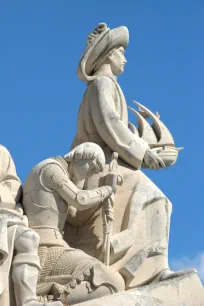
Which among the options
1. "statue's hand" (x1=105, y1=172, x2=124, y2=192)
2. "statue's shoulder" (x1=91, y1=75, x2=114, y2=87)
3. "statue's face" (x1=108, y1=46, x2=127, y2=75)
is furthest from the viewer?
"statue's face" (x1=108, y1=46, x2=127, y2=75)

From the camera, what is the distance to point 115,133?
10.6 m

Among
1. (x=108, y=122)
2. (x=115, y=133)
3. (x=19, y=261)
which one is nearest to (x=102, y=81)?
(x=108, y=122)

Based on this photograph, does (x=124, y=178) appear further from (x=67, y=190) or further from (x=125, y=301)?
(x=125, y=301)

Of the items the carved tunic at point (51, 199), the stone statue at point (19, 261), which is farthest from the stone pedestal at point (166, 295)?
the carved tunic at point (51, 199)

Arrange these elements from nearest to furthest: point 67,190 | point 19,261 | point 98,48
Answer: point 19,261 → point 67,190 → point 98,48

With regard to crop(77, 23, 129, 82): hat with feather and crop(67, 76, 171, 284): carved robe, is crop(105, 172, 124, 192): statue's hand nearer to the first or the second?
crop(67, 76, 171, 284): carved robe

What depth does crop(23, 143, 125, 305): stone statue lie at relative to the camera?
924 centimetres

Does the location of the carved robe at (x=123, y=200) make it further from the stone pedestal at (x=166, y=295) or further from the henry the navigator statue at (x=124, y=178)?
the stone pedestal at (x=166, y=295)

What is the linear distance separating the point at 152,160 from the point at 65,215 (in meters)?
1.38

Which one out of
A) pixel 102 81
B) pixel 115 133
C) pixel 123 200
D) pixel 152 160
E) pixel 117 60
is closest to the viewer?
pixel 123 200

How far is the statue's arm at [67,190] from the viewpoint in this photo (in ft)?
31.9

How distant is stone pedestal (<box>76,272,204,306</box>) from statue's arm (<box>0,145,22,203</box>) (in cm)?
155

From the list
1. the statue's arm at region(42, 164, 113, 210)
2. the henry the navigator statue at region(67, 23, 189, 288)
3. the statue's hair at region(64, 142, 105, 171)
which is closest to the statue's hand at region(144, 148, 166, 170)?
the henry the navigator statue at region(67, 23, 189, 288)

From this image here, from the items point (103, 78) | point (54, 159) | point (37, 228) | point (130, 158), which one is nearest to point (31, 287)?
point (37, 228)
